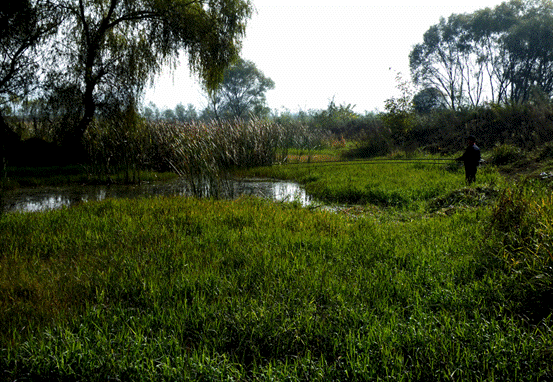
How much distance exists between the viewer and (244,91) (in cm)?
5794

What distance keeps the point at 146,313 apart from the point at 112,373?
2.36ft

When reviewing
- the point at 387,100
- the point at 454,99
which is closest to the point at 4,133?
the point at 387,100

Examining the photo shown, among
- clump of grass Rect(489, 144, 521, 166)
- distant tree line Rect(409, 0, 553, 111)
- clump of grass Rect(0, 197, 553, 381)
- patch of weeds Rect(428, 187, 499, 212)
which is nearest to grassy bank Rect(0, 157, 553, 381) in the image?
clump of grass Rect(0, 197, 553, 381)

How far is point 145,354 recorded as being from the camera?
2363mm

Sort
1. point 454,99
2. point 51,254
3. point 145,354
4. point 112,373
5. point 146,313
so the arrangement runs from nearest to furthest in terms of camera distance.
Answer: point 112,373, point 145,354, point 146,313, point 51,254, point 454,99

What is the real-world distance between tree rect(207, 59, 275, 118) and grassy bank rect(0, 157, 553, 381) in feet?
172

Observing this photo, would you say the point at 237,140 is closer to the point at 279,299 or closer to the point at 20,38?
the point at 20,38

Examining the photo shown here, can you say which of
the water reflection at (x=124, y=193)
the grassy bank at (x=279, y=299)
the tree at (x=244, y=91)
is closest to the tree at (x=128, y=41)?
the water reflection at (x=124, y=193)

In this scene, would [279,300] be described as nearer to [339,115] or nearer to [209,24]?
[209,24]

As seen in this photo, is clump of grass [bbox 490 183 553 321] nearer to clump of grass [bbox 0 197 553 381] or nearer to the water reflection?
clump of grass [bbox 0 197 553 381]

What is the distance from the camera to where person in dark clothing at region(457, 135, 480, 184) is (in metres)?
8.52

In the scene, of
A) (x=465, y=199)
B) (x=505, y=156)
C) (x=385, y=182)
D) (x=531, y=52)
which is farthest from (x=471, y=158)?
(x=531, y=52)

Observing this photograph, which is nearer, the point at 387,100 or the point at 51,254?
the point at 51,254

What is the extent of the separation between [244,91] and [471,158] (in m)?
52.4
